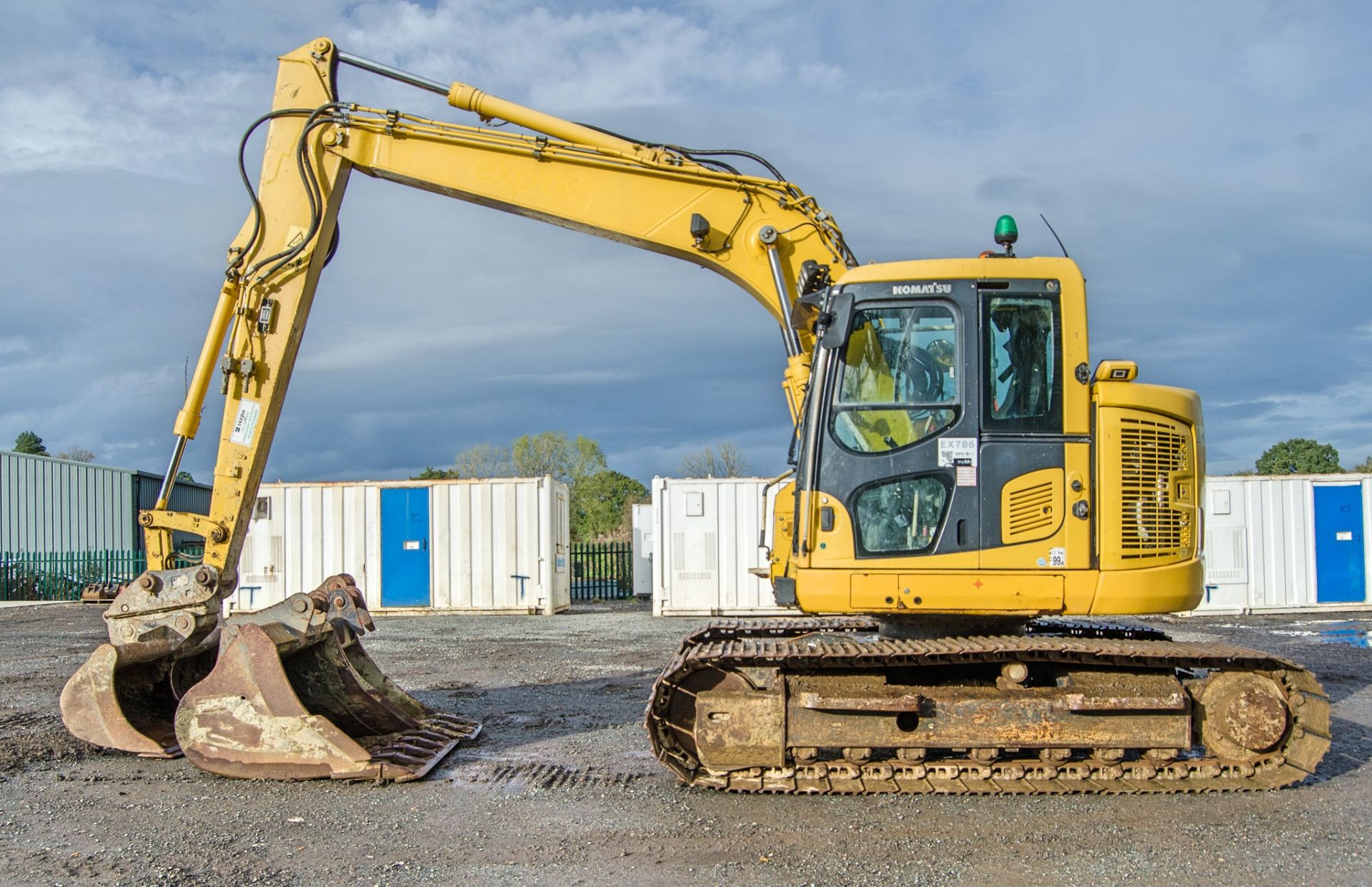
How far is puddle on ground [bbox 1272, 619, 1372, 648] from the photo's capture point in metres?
14.8

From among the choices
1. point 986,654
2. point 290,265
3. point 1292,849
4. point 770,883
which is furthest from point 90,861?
point 1292,849

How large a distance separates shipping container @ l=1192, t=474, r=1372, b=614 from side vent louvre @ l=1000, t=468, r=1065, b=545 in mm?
15527

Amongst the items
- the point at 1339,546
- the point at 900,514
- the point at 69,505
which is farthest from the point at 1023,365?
the point at 69,505

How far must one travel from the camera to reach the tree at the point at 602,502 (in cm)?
5041

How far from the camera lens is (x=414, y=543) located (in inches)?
834

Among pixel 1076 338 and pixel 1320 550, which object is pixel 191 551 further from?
pixel 1320 550

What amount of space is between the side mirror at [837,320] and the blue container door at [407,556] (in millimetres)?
15951

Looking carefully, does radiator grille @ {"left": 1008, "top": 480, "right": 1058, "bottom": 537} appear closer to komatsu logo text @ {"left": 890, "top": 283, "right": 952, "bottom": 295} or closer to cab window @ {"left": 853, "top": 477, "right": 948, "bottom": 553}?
cab window @ {"left": 853, "top": 477, "right": 948, "bottom": 553}

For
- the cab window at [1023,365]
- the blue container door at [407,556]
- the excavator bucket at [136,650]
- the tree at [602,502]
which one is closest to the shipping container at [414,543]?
the blue container door at [407,556]

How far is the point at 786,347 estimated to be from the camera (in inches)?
290

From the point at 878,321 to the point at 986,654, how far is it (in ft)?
6.80

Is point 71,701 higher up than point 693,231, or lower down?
lower down

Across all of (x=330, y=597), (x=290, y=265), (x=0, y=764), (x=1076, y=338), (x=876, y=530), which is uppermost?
(x=290, y=265)

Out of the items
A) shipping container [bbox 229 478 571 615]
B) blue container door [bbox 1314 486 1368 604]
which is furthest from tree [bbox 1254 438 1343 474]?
shipping container [bbox 229 478 571 615]
